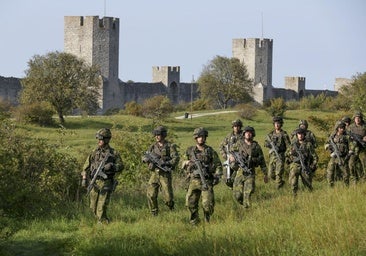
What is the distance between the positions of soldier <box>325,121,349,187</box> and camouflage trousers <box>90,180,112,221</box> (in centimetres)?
652

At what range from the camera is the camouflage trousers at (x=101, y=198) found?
17734mm

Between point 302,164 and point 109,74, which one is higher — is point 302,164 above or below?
below

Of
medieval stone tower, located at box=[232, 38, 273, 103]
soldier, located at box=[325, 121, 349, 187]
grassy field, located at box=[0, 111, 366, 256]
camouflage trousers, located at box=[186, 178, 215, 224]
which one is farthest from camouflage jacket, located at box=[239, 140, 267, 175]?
medieval stone tower, located at box=[232, 38, 273, 103]

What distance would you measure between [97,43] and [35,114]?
29.8m

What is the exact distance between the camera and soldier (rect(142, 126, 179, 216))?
1838cm

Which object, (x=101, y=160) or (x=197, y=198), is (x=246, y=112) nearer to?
(x=101, y=160)

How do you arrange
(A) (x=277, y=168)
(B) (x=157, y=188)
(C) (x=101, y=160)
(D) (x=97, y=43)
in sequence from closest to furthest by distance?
(C) (x=101, y=160), (B) (x=157, y=188), (A) (x=277, y=168), (D) (x=97, y=43)

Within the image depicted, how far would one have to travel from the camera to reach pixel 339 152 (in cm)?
2281

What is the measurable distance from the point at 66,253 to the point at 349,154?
938cm

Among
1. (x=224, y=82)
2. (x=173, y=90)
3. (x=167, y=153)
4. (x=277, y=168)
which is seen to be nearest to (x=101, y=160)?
(x=167, y=153)

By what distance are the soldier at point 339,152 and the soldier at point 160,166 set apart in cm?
529

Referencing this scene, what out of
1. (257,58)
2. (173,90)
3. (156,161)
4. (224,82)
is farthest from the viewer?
(257,58)

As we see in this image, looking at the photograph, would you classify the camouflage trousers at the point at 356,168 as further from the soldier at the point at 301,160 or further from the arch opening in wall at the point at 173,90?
the arch opening in wall at the point at 173,90

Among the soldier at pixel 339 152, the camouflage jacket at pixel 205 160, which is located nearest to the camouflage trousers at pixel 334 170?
the soldier at pixel 339 152
